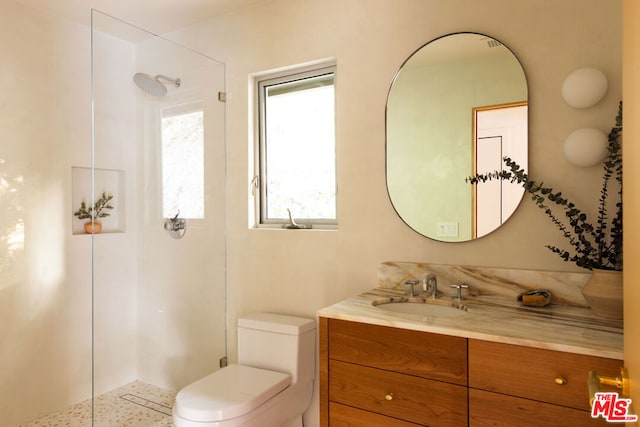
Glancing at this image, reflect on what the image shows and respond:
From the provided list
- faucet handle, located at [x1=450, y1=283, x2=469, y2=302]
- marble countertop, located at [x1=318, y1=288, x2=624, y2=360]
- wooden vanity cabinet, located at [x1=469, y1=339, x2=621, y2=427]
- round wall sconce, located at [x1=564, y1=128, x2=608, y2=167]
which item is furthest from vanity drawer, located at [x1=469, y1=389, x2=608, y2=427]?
round wall sconce, located at [x1=564, y1=128, x2=608, y2=167]

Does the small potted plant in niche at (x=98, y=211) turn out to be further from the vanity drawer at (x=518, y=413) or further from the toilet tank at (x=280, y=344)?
the vanity drawer at (x=518, y=413)

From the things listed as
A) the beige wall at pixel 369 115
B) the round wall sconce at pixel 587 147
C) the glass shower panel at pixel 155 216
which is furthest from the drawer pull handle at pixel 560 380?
the glass shower panel at pixel 155 216

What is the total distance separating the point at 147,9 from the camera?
2.54 metres

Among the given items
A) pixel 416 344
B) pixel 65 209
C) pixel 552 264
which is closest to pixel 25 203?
pixel 65 209

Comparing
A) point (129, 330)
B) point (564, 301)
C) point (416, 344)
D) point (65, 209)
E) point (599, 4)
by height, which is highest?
point (599, 4)

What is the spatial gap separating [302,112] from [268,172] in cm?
42

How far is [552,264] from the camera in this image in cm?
174

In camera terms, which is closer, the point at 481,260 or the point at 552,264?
the point at 552,264

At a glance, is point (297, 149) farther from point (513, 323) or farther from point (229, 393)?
point (513, 323)

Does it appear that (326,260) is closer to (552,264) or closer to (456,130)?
(456,130)

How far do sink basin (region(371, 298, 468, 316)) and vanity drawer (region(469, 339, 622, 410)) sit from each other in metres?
0.38

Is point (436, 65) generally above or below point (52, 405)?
above

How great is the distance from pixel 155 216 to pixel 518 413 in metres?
1.94

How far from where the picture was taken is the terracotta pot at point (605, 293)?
56.1 inches
